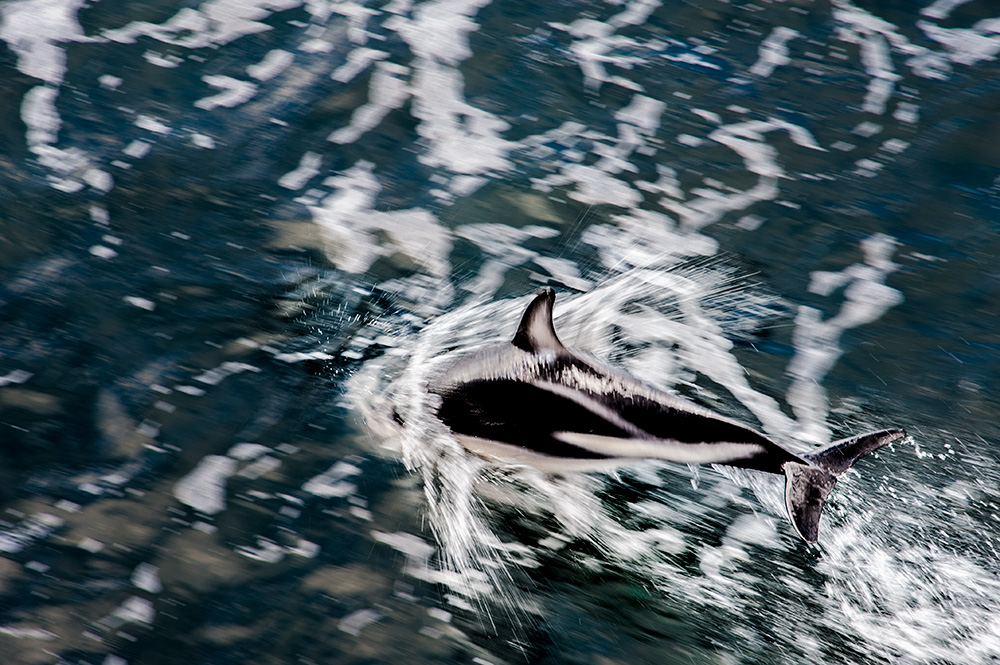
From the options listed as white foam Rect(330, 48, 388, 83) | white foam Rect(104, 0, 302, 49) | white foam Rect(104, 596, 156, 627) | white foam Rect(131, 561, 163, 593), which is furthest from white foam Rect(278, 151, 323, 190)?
white foam Rect(104, 596, 156, 627)

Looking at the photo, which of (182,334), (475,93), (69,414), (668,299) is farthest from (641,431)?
(475,93)

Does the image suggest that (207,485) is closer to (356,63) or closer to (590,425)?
(590,425)

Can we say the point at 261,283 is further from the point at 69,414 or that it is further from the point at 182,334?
the point at 69,414

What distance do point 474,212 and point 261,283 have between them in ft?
3.15

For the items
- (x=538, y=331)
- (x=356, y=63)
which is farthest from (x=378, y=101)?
(x=538, y=331)

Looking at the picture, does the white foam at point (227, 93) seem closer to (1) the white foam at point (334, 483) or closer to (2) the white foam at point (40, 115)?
(2) the white foam at point (40, 115)

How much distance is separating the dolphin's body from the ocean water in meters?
0.13

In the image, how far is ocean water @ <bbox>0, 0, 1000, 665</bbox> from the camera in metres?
2.43

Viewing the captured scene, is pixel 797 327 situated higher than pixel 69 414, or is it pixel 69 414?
pixel 797 327

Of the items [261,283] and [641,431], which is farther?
[261,283]

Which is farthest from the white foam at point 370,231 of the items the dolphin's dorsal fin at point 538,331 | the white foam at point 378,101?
the dolphin's dorsal fin at point 538,331

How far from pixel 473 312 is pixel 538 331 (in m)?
0.54

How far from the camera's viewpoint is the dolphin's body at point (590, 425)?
262 cm

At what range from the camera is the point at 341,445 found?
2797 mm
